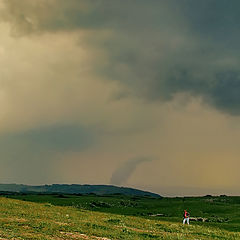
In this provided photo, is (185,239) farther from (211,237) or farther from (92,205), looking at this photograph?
(92,205)

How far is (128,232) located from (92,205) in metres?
68.7

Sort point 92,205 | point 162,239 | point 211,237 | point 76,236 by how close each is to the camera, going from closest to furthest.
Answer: point 76,236 → point 162,239 → point 211,237 → point 92,205

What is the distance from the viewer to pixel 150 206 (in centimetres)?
9862

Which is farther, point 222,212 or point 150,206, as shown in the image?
point 150,206

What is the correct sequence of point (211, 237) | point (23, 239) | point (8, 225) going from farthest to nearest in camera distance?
point (211, 237) < point (8, 225) < point (23, 239)

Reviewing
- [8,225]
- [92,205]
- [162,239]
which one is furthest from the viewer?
[92,205]

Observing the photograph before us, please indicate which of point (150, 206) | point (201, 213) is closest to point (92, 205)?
point (150, 206)

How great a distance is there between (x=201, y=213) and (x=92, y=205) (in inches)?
1277

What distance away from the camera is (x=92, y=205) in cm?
9512

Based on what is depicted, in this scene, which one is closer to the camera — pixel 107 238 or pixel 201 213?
pixel 107 238

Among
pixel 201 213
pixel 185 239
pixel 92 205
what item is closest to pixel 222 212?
pixel 201 213

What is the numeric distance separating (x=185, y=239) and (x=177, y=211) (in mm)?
57249

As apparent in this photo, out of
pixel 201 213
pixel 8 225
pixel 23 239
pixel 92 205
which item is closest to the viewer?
pixel 23 239

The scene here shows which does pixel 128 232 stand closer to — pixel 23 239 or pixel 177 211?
pixel 23 239
